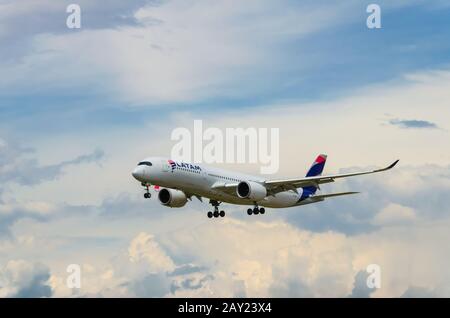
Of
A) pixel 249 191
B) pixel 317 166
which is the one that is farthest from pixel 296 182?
pixel 317 166

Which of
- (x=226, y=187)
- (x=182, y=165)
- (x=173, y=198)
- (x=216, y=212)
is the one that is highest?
(x=182, y=165)

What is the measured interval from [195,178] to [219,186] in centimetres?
362

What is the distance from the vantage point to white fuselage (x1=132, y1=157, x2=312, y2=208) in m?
98.2

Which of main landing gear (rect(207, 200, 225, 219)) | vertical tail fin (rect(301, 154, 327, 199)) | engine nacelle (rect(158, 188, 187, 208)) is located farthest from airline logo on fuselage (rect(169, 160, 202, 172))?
vertical tail fin (rect(301, 154, 327, 199))

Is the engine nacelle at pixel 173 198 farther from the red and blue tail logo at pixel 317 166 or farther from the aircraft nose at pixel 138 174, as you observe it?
the red and blue tail logo at pixel 317 166

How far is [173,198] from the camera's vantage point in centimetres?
10919

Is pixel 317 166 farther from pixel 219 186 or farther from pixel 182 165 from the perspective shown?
pixel 182 165

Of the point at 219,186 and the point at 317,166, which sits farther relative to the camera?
the point at 317,166

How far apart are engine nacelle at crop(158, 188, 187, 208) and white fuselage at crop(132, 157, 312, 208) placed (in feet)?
7.28

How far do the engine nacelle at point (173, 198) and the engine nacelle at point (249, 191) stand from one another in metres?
6.96

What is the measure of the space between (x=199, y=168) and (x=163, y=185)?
17.6ft
